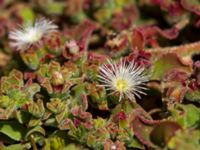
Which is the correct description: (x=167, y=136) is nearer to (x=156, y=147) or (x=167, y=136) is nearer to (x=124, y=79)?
(x=156, y=147)

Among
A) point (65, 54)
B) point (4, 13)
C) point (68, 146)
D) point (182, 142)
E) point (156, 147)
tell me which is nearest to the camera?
point (182, 142)

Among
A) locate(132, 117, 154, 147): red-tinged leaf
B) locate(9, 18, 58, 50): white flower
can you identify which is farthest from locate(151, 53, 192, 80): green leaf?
locate(9, 18, 58, 50): white flower

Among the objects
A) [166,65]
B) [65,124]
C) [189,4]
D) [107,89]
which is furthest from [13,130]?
[189,4]

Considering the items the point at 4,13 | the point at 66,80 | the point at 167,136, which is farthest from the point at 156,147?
the point at 4,13

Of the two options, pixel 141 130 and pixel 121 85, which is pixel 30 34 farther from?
pixel 141 130

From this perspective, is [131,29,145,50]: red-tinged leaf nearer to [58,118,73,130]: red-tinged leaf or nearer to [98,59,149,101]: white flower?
[98,59,149,101]: white flower

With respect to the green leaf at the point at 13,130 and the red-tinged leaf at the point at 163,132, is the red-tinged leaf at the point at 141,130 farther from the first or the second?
the green leaf at the point at 13,130

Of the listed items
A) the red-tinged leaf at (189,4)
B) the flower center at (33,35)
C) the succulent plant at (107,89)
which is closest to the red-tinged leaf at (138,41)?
the succulent plant at (107,89)
